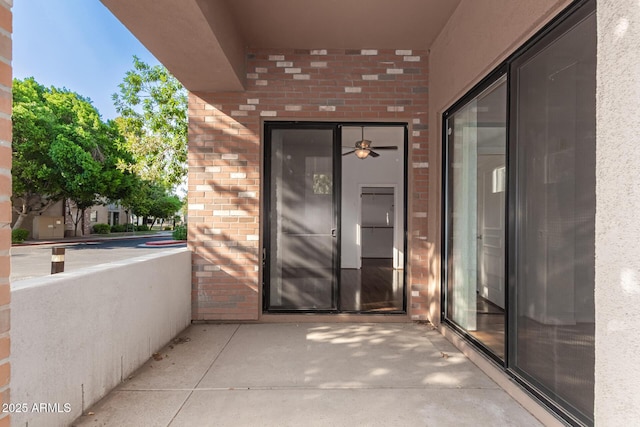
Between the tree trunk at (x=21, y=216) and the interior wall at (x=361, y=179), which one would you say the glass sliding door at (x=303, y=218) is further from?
the tree trunk at (x=21, y=216)

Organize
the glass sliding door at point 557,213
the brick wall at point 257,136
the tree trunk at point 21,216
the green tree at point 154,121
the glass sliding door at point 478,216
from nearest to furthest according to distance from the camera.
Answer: the glass sliding door at point 557,213
the glass sliding door at point 478,216
the brick wall at point 257,136
the green tree at point 154,121
the tree trunk at point 21,216

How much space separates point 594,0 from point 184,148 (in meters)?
6.52

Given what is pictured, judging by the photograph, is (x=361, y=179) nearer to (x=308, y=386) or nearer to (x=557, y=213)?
(x=308, y=386)

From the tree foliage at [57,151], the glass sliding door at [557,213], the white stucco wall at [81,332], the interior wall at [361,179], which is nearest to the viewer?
the white stucco wall at [81,332]

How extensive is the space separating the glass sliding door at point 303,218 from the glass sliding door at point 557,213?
2125 mm

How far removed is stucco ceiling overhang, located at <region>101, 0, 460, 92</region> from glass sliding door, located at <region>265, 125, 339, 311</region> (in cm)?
92

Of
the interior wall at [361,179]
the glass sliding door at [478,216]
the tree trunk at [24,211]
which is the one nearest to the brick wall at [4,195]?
the glass sliding door at [478,216]

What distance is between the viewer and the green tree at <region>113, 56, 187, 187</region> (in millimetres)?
6898

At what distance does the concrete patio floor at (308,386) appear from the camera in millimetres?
2088

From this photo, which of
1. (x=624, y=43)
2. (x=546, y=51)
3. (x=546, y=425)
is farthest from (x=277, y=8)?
(x=546, y=425)

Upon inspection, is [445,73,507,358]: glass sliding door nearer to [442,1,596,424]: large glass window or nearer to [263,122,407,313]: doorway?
[442,1,596,424]: large glass window

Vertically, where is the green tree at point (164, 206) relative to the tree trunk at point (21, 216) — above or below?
above

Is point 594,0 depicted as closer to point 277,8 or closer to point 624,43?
point 624,43

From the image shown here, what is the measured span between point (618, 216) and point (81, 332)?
261cm
